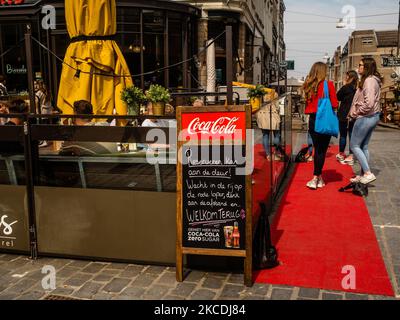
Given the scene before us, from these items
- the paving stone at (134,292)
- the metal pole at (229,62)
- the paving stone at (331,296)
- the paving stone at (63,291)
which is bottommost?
the paving stone at (63,291)

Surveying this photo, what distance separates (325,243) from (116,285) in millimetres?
2202

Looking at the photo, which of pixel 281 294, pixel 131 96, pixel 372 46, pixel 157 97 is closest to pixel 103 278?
pixel 281 294

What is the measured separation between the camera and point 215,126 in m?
3.75

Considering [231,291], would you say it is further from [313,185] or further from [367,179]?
[313,185]

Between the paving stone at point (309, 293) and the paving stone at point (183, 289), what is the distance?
889mm

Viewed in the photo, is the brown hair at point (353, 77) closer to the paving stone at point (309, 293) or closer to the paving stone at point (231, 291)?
the paving stone at point (309, 293)

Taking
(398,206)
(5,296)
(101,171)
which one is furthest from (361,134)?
(5,296)

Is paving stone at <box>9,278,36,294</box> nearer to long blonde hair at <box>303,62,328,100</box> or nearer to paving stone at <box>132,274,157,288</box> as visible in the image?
paving stone at <box>132,274,157,288</box>

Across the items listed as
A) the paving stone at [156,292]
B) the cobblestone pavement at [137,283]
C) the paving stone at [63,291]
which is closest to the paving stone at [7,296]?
the cobblestone pavement at [137,283]

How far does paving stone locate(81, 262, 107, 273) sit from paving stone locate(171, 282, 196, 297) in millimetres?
863

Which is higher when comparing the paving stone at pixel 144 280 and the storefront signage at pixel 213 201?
the storefront signage at pixel 213 201

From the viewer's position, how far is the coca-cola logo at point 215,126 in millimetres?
3719

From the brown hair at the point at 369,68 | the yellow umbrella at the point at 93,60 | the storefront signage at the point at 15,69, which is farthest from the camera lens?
the storefront signage at the point at 15,69
